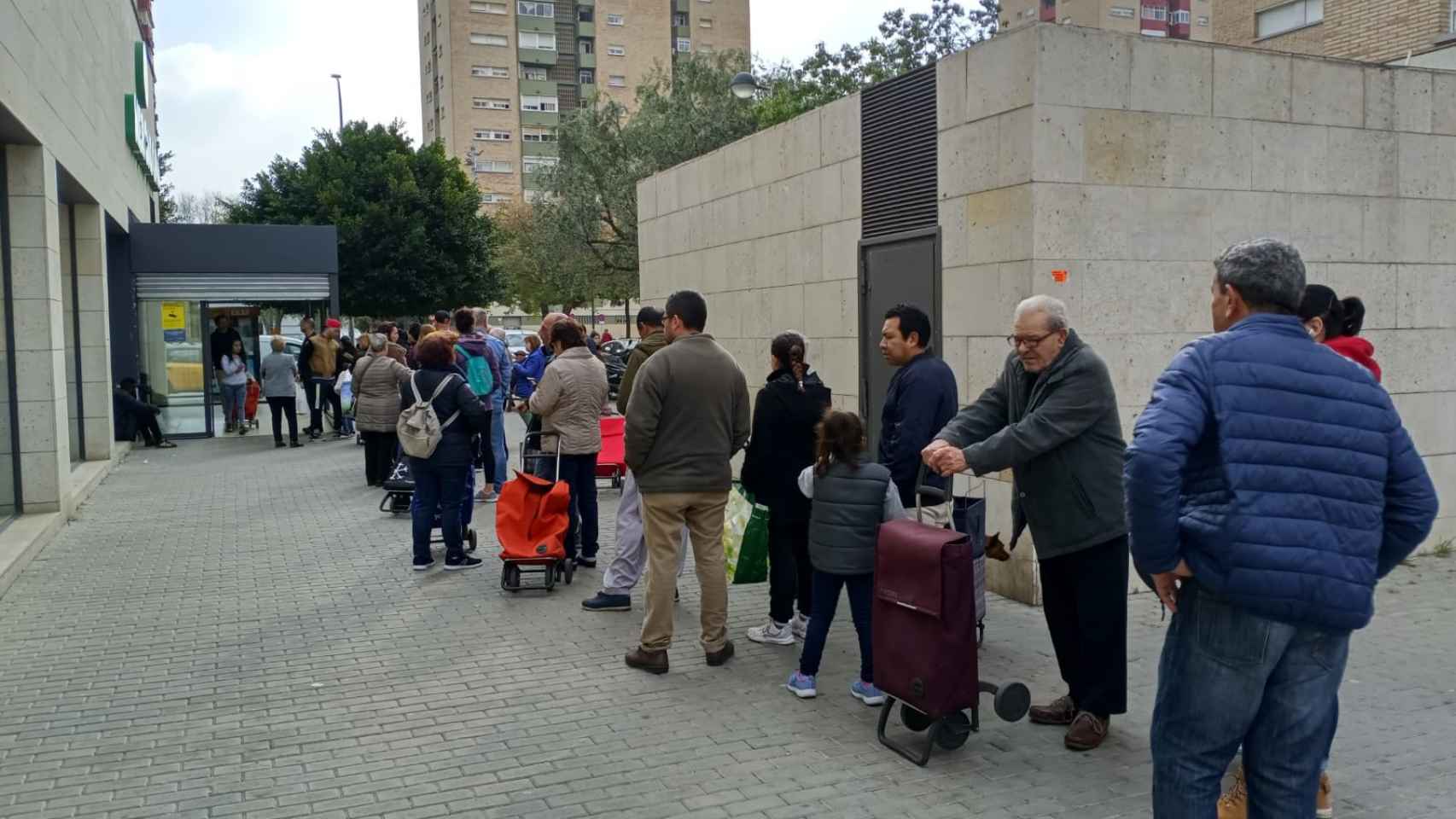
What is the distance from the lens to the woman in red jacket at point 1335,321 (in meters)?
5.02

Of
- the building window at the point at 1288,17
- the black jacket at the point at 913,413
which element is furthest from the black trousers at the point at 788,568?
the building window at the point at 1288,17

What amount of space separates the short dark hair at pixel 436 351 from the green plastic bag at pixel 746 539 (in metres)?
2.91

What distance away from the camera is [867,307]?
916cm

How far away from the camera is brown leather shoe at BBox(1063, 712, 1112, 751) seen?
4867 mm

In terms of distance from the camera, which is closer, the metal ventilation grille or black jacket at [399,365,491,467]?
the metal ventilation grille

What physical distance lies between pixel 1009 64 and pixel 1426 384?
4.16 metres

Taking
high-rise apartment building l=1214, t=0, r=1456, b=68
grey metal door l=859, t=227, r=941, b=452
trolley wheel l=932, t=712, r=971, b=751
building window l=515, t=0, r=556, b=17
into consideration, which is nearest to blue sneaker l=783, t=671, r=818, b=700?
trolley wheel l=932, t=712, r=971, b=751

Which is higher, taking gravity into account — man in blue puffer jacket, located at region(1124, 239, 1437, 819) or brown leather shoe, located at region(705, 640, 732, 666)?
man in blue puffer jacket, located at region(1124, 239, 1437, 819)

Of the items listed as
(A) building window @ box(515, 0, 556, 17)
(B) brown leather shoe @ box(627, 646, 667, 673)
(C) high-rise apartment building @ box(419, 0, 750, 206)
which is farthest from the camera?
(A) building window @ box(515, 0, 556, 17)

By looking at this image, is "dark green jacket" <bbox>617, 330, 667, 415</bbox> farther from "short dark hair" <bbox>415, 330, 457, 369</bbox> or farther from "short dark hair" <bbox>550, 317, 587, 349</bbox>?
"short dark hair" <bbox>415, 330, 457, 369</bbox>

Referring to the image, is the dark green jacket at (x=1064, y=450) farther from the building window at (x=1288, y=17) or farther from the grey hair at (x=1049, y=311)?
the building window at (x=1288, y=17)

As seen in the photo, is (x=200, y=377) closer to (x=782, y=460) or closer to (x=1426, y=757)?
(x=782, y=460)

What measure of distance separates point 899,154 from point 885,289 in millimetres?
1007

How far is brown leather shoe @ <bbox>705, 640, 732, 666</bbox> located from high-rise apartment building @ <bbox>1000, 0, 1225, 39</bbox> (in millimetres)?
63943
